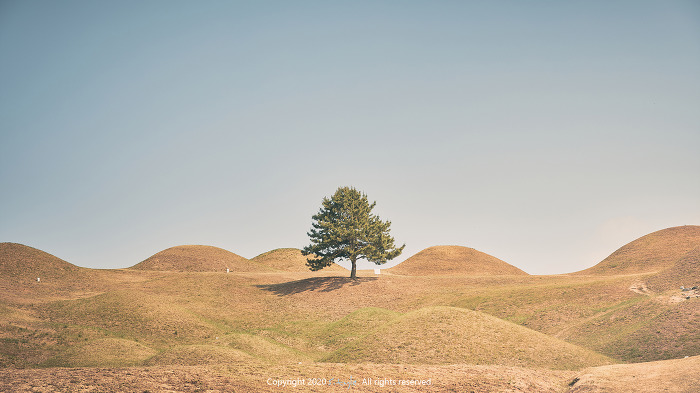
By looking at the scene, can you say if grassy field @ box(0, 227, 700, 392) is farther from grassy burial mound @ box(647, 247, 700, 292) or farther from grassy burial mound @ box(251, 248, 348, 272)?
grassy burial mound @ box(251, 248, 348, 272)

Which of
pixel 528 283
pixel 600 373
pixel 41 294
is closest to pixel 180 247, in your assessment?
pixel 41 294

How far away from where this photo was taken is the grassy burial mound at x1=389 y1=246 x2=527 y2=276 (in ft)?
235

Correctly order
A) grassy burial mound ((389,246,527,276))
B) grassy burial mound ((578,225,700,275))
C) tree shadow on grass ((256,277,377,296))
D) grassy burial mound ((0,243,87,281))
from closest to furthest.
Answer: grassy burial mound ((0,243,87,281)) → tree shadow on grass ((256,277,377,296)) → grassy burial mound ((578,225,700,275)) → grassy burial mound ((389,246,527,276))

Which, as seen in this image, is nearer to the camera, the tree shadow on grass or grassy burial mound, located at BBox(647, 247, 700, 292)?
grassy burial mound, located at BBox(647, 247, 700, 292)

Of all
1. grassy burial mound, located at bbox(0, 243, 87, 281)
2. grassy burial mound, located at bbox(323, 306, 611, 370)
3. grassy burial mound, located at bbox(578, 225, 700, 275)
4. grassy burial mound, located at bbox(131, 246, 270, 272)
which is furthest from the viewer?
grassy burial mound, located at bbox(131, 246, 270, 272)

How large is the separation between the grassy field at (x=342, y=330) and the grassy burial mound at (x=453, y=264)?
16488 mm

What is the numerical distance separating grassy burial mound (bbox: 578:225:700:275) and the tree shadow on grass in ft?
108

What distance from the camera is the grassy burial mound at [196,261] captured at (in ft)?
217

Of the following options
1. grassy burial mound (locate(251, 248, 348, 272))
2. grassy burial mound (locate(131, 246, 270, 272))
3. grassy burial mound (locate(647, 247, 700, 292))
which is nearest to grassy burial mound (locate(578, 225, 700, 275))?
grassy burial mound (locate(647, 247, 700, 292))

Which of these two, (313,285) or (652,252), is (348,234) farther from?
(652,252)

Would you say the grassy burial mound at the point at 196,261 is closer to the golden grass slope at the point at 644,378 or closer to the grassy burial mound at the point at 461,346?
the grassy burial mound at the point at 461,346

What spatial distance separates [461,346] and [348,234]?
93.0ft

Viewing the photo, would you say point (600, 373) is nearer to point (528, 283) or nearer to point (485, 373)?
point (485, 373)

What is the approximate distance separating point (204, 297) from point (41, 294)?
16463mm
